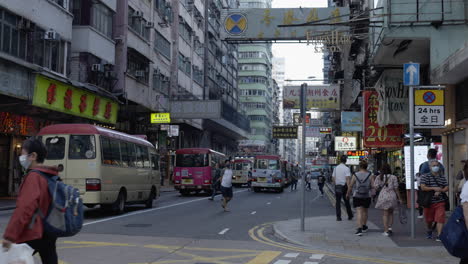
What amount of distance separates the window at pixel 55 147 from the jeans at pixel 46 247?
11.5 meters

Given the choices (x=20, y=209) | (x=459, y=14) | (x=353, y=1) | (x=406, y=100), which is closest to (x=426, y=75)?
(x=406, y=100)

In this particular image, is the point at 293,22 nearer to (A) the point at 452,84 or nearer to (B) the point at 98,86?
(A) the point at 452,84

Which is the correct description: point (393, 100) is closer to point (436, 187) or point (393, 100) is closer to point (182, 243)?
point (436, 187)

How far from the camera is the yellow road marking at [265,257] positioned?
895 cm

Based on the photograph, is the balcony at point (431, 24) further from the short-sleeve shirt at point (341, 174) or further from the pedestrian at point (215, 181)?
the pedestrian at point (215, 181)

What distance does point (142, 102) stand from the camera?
124ft

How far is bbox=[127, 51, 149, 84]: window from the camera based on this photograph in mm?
35812

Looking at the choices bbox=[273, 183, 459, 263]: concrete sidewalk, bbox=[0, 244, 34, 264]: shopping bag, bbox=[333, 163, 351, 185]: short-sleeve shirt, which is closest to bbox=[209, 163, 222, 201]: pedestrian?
bbox=[333, 163, 351, 185]: short-sleeve shirt

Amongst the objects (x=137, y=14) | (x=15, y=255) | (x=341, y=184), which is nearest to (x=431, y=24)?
(x=341, y=184)

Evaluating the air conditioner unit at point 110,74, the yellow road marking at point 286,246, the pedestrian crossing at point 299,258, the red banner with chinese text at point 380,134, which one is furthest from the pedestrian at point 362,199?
the air conditioner unit at point 110,74

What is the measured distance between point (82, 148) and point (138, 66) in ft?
72.1

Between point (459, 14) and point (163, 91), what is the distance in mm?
30144

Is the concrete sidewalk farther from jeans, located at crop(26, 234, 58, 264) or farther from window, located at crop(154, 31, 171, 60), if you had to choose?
window, located at crop(154, 31, 171, 60)

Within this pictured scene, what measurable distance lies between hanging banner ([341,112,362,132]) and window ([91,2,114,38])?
577 inches
